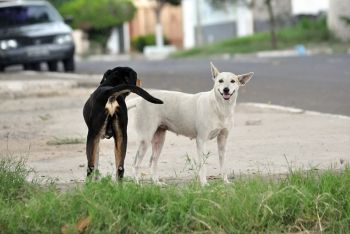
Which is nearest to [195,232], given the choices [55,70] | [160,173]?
[160,173]

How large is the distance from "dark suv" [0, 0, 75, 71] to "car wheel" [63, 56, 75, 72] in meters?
0.23

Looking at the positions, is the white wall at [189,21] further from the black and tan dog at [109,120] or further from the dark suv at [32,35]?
the black and tan dog at [109,120]

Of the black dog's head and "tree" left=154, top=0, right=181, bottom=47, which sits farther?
"tree" left=154, top=0, right=181, bottom=47

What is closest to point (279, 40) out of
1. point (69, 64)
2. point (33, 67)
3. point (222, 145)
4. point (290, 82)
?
point (33, 67)

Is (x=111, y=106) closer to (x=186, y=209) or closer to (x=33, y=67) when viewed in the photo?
(x=186, y=209)

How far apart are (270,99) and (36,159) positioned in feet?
22.5

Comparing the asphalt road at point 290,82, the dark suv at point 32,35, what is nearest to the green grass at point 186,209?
the asphalt road at point 290,82

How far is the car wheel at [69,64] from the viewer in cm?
2577

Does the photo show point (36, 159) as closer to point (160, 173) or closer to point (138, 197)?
point (160, 173)

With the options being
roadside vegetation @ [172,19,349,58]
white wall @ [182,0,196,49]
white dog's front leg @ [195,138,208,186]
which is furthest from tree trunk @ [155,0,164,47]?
white dog's front leg @ [195,138,208,186]

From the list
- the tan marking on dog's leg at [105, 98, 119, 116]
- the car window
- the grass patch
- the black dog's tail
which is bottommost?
the car window

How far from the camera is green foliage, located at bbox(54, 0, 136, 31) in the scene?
6116 cm

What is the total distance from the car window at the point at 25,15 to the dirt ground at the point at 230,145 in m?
10.9

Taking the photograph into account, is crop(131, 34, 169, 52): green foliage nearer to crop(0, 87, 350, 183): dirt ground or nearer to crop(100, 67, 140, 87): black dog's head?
crop(0, 87, 350, 183): dirt ground
